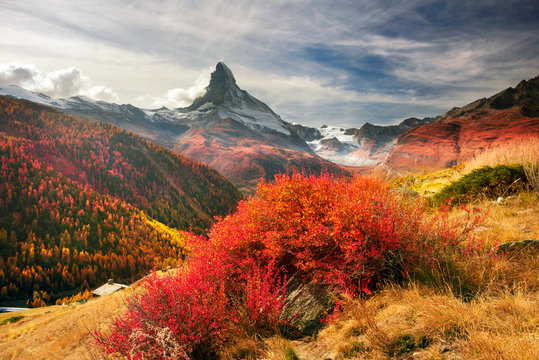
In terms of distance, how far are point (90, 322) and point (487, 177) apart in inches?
603

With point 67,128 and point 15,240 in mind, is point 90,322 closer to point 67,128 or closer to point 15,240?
point 15,240

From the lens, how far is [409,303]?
331 centimetres

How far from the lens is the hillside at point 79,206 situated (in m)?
26.7

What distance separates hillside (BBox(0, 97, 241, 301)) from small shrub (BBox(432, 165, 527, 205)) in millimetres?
8301

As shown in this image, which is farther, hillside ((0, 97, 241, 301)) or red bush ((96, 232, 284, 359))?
hillside ((0, 97, 241, 301))

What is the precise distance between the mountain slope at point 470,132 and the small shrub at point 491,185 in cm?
9413

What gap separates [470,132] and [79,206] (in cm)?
14237

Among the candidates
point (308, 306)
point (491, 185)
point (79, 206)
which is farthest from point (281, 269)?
point (79, 206)

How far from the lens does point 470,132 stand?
334 feet

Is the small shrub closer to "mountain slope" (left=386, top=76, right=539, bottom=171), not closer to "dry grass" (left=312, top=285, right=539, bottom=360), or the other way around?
"dry grass" (left=312, top=285, right=539, bottom=360)

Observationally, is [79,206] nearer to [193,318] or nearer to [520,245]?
[193,318]

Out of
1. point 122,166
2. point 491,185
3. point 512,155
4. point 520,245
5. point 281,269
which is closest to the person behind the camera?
point 520,245

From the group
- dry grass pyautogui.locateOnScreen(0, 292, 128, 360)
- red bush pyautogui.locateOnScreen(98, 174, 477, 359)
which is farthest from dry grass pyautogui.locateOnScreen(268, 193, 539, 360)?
dry grass pyautogui.locateOnScreen(0, 292, 128, 360)

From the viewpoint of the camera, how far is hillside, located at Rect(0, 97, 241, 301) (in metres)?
26.7
